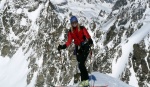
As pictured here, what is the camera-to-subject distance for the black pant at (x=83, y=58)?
18.5 metres

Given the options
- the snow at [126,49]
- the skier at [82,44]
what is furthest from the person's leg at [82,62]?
the snow at [126,49]

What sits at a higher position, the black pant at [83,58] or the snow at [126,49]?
the black pant at [83,58]

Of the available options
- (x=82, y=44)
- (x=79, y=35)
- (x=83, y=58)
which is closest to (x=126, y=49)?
(x=82, y=44)

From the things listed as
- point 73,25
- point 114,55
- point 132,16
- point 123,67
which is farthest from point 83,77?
point 132,16

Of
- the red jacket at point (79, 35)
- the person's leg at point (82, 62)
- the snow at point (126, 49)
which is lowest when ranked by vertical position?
the snow at point (126, 49)

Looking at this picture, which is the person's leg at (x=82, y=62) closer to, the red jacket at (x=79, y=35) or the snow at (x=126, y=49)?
the red jacket at (x=79, y=35)

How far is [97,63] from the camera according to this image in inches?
6841

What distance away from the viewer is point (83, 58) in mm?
18547

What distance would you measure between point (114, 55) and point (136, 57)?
18.1m

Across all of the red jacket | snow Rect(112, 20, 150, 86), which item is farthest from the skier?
snow Rect(112, 20, 150, 86)

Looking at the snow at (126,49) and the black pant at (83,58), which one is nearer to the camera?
the black pant at (83,58)

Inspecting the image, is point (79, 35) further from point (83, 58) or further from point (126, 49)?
point (126, 49)

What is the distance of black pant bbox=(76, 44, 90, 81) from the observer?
1853cm

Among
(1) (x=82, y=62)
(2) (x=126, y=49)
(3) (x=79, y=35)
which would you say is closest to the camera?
(1) (x=82, y=62)
